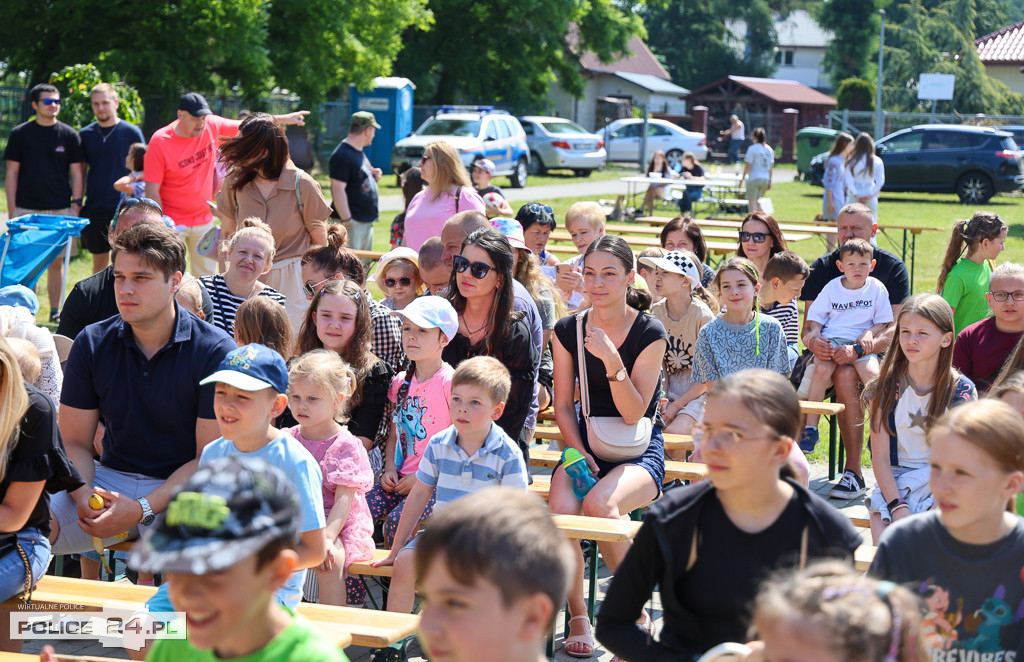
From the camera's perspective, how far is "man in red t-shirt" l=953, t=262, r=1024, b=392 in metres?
5.84

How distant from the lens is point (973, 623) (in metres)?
3.04

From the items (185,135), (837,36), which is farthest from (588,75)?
(185,135)

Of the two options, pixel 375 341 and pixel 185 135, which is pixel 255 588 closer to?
pixel 375 341

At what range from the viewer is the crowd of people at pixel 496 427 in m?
2.24

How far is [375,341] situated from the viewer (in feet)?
19.7

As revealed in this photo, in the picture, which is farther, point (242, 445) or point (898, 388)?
point (898, 388)

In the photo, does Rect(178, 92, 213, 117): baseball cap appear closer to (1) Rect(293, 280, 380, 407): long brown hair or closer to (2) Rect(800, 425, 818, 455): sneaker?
(1) Rect(293, 280, 380, 407): long brown hair

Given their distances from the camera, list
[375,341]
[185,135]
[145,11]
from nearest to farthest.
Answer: [375,341], [185,135], [145,11]

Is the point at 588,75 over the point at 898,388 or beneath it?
over

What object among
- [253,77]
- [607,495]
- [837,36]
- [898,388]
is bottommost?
[607,495]

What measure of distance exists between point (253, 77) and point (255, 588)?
83.2ft

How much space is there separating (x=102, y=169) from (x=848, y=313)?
25.0 ft

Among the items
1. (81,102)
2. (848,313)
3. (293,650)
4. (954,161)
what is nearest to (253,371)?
(293,650)

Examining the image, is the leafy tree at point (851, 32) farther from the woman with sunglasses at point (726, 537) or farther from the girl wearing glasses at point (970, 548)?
the woman with sunglasses at point (726, 537)
